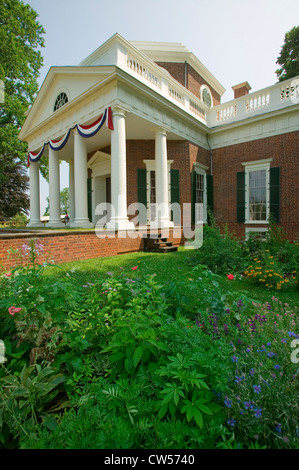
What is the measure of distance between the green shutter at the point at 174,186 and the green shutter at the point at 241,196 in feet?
10.8

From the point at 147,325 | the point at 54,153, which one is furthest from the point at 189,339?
the point at 54,153

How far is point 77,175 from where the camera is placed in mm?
10258

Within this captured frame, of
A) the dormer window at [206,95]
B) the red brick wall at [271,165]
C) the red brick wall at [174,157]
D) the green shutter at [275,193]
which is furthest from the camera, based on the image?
the dormer window at [206,95]

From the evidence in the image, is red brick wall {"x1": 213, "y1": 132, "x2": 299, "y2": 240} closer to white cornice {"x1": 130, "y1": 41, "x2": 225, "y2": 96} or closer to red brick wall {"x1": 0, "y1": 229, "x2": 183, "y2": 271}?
white cornice {"x1": 130, "y1": 41, "x2": 225, "y2": 96}

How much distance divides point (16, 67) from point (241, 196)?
19085 mm

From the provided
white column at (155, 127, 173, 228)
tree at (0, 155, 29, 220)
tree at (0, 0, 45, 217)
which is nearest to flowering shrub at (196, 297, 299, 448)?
white column at (155, 127, 173, 228)

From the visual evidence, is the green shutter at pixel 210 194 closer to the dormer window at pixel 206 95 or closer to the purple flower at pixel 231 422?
the dormer window at pixel 206 95

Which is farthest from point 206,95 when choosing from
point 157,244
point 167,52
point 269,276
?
point 269,276

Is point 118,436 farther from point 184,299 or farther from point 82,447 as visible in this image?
point 184,299

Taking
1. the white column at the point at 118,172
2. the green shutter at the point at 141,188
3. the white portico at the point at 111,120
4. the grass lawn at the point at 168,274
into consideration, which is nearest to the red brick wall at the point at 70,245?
the white column at the point at 118,172

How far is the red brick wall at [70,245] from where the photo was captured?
636cm

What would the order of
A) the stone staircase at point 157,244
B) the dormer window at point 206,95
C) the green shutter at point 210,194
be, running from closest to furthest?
the stone staircase at point 157,244, the green shutter at point 210,194, the dormer window at point 206,95

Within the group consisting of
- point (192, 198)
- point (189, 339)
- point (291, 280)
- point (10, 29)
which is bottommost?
point (291, 280)
